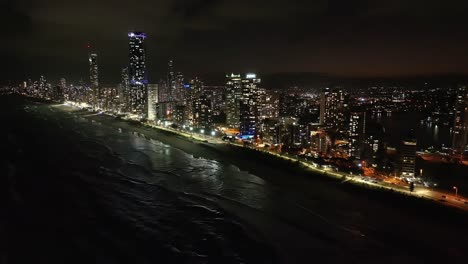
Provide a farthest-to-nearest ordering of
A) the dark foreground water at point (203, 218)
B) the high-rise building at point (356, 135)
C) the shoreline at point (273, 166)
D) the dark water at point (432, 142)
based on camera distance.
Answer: the high-rise building at point (356, 135) → the dark water at point (432, 142) → the shoreline at point (273, 166) → the dark foreground water at point (203, 218)

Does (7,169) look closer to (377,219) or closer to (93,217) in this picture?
(93,217)

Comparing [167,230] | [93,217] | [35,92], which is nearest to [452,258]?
[167,230]

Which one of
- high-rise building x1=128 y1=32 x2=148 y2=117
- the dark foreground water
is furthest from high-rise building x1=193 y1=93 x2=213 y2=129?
high-rise building x1=128 y1=32 x2=148 y2=117

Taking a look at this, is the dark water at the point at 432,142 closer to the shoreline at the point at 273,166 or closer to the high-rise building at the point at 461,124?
the high-rise building at the point at 461,124

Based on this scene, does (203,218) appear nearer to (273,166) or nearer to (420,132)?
(273,166)

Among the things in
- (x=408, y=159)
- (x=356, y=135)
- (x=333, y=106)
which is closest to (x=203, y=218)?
(x=408, y=159)

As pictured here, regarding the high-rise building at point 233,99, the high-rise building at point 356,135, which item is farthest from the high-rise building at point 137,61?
the high-rise building at point 356,135
